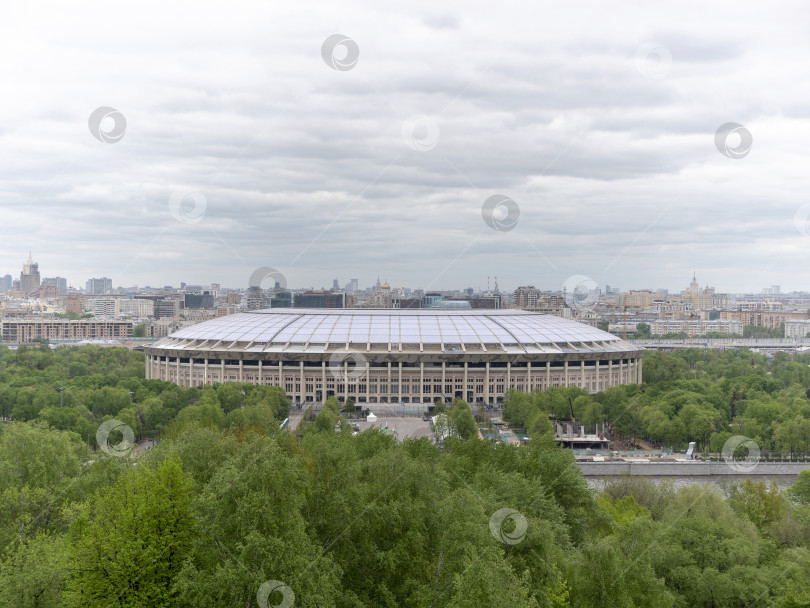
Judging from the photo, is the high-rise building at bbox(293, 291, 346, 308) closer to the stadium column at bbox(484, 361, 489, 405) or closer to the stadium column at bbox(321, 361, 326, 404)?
the stadium column at bbox(321, 361, 326, 404)

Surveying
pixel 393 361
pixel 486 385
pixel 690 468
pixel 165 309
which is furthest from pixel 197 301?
pixel 690 468

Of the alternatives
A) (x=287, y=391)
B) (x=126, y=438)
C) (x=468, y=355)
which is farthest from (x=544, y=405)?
(x=126, y=438)

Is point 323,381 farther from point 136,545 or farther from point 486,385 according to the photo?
point 136,545

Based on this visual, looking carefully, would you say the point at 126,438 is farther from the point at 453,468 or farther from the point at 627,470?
the point at 627,470

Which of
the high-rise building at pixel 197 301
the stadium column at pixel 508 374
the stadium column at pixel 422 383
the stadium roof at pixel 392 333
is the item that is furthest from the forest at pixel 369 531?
the high-rise building at pixel 197 301

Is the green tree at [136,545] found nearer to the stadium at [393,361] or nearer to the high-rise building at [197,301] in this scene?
the stadium at [393,361]
